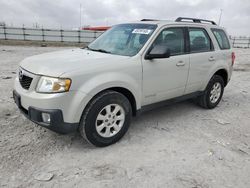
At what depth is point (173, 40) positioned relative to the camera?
3.85 m

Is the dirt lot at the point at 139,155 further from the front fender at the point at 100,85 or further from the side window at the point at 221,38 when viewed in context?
the side window at the point at 221,38

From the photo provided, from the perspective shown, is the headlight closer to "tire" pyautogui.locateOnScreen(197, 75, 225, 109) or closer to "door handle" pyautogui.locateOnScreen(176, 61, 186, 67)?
"door handle" pyautogui.locateOnScreen(176, 61, 186, 67)

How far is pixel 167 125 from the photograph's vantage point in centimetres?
397

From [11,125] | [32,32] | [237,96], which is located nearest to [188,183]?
[11,125]

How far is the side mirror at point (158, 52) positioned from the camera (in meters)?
3.25

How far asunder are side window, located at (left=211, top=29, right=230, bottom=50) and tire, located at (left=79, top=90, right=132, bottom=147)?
2.65 meters

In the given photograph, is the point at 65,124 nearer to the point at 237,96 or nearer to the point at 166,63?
the point at 166,63

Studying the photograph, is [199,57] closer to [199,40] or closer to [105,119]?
[199,40]

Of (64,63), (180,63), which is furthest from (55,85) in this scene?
(180,63)

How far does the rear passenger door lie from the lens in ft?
13.5

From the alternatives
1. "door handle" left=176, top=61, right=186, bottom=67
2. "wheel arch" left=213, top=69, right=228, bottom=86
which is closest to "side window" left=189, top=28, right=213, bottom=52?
"door handle" left=176, top=61, right=186, bottom=67

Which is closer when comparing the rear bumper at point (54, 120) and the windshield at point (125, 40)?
the rear bumper at point (54, 120)

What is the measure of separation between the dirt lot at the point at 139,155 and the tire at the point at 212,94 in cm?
52

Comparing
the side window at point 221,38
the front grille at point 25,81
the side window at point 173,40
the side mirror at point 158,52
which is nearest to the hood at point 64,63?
the front grille at point 25,81
